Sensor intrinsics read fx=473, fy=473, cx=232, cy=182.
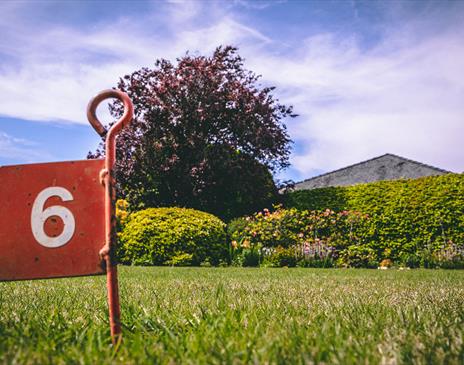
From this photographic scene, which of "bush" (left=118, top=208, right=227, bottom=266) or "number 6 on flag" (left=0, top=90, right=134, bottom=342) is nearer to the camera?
"number 6 on flag" (left=0, top=90, right=134, bottom=342)

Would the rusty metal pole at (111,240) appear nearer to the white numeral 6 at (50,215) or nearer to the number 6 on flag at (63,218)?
the number 6 on flag at (63,218)

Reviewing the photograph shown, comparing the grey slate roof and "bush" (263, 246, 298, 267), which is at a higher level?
the grey slate roof

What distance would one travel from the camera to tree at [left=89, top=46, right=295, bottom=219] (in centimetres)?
1545

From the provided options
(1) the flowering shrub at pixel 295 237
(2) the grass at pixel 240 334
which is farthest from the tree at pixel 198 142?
(2) the grass at pixel 240 334

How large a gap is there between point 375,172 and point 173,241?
15400mm

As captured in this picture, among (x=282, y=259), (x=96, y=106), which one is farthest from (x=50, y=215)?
(x=282, y=259)

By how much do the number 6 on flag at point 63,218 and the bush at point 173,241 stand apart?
9433 mm

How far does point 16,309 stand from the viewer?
3082 mm

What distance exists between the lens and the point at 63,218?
1955 mm

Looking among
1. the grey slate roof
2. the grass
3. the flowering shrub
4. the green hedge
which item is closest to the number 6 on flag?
the grass

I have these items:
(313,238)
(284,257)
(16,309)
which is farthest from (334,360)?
(313,238)

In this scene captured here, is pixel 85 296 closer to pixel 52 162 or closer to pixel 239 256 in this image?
pixel 52 162

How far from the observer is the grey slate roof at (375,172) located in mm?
22984

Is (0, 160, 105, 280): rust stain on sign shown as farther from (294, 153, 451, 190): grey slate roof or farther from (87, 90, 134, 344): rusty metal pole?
(294, 153, 451, 190): grey slate roof
